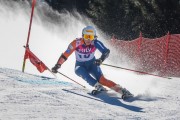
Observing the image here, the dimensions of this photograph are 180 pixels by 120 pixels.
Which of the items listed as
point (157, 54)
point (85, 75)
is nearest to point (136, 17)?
point (157, 54)

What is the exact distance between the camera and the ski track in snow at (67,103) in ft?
19.5

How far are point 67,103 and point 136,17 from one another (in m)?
19.6

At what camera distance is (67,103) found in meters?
6.77

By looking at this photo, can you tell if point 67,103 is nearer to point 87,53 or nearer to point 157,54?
point 87,53

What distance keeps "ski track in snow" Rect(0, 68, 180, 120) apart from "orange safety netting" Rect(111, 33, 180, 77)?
17.9ft

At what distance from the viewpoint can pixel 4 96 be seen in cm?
648

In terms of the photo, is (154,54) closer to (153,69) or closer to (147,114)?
(153,69)

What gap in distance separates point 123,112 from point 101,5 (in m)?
25.1

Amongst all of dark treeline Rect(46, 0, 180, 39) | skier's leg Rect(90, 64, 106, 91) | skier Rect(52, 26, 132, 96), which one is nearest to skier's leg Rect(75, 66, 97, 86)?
skier Rect(52, 26, 132, 96)

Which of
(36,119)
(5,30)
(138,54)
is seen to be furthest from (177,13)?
(36,119)

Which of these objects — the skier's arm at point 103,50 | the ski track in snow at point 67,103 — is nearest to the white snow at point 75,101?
the ski track in snow at point 67,103

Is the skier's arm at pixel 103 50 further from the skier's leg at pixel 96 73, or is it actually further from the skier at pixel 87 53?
the skier's leg at pixel 96 73

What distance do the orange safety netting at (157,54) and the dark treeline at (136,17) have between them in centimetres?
684

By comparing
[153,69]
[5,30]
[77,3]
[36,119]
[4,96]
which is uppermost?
[77,3]
